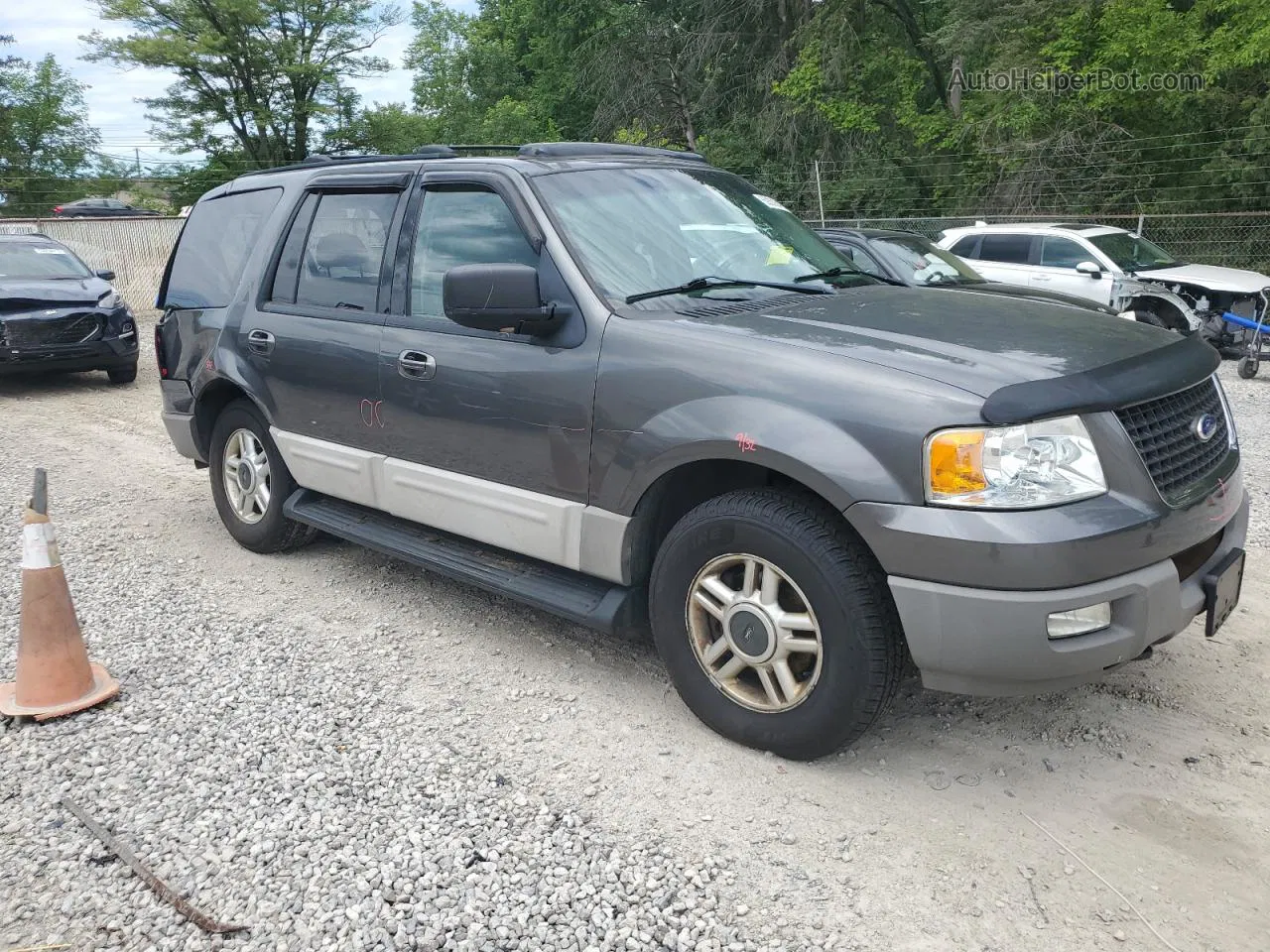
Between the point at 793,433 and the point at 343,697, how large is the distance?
2.08 m

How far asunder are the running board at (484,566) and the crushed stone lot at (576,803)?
0.38 m

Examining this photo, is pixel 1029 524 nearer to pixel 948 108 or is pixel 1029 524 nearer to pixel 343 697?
pixel 343 697

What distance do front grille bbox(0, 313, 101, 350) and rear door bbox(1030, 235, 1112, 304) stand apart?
36.5 ft

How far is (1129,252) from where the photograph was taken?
45.9ft

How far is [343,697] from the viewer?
4035 millimetres

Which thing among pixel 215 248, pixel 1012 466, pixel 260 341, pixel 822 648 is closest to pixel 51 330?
pixel 215 248

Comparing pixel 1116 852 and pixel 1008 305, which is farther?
pixel 1008 305

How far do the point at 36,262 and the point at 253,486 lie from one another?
27.8 ft

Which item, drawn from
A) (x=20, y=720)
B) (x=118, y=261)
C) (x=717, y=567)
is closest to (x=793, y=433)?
(x=717, y=567)

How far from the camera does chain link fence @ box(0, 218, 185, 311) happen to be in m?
20.6

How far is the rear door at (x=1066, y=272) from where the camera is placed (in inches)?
513

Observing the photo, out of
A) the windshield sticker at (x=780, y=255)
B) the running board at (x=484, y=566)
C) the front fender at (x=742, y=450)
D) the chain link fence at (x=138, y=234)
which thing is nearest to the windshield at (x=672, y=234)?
the windshield sticker at (x=780, y=255)

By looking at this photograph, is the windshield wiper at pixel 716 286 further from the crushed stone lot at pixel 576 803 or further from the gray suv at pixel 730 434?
the crushed stone lot at pixel 576 803

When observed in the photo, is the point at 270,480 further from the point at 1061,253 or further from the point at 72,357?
the point at 1061,253
